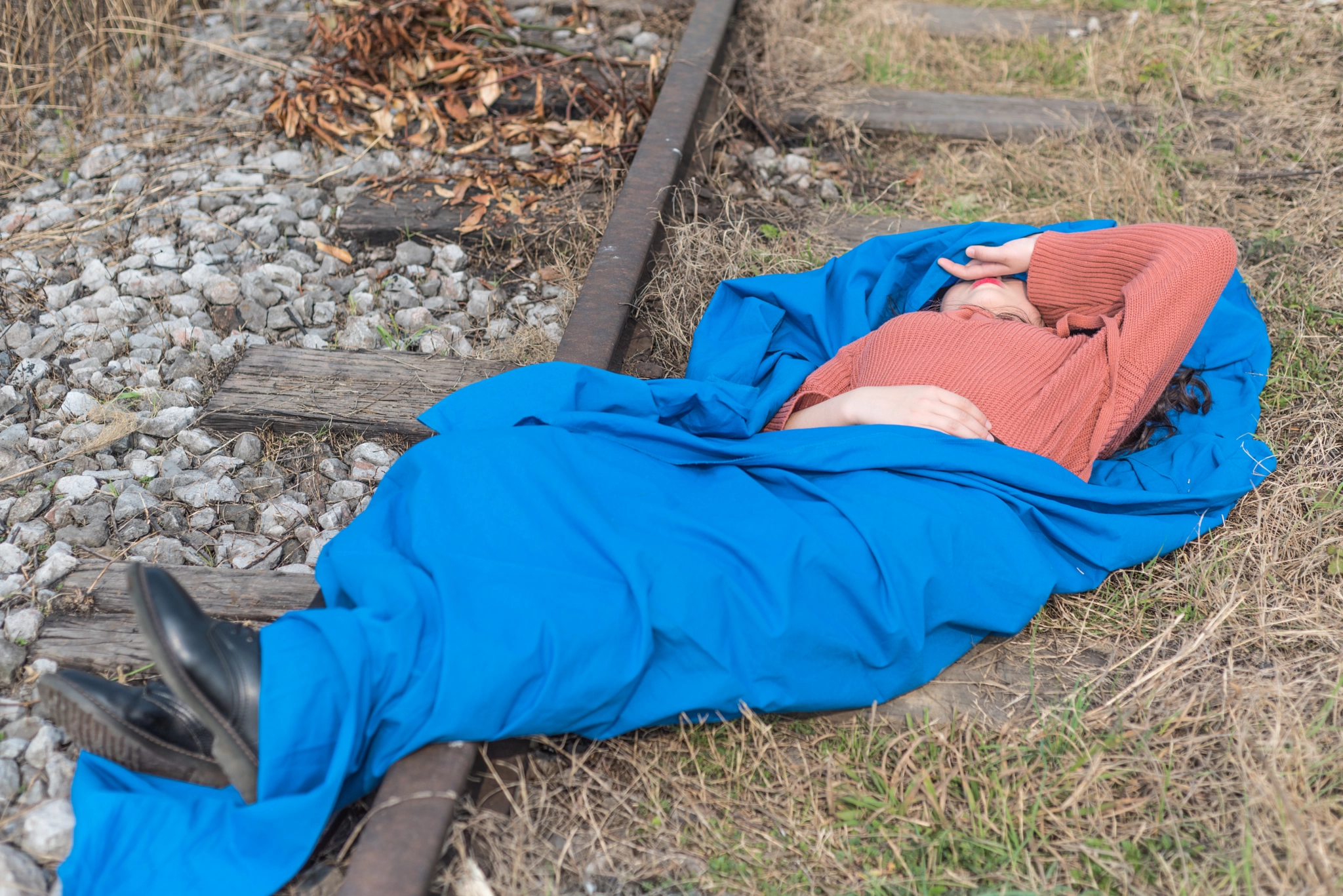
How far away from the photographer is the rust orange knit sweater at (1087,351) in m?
2.18

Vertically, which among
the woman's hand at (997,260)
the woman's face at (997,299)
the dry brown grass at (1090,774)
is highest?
the woman's hand at (997,260)

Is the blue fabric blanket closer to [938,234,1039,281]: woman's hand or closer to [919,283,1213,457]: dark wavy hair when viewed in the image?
[919,283,1213,457]: dark wavy hair

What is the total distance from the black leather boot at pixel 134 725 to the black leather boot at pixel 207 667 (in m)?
0.09

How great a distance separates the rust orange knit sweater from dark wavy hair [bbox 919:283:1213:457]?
131mm

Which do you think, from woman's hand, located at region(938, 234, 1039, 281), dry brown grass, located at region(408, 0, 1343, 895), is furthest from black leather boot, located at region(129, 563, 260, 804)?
woman's hand, located at region(938, 234, 1039, 281)

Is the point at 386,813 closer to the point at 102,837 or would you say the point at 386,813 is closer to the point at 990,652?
the point at 102,837

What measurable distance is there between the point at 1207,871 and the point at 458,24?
3.65 metres

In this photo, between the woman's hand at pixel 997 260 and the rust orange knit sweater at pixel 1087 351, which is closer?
the rust orange knit sweater at pixel 1087 351

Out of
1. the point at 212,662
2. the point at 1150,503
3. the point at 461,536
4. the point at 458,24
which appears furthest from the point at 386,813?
the point at 458,24

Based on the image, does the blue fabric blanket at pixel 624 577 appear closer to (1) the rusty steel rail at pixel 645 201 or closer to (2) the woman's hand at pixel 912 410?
(2) the woman's hand at pixel 912 410

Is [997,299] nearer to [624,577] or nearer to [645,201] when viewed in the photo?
[645,201]

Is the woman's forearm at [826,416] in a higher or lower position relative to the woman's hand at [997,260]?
lower

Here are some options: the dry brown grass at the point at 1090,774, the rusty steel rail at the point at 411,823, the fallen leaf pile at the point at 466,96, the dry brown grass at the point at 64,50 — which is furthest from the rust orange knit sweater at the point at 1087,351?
the dry brown grass at the point at 64,50

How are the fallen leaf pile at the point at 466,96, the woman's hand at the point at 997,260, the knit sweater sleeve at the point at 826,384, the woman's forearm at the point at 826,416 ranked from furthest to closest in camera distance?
1. the fallen leaf pile at the point at 466,96
2. the woman's hand at the point at 997,260
3. the knit sweater sleeve at the point at 826,384
4. the woman's forearm at the point at 826,416
